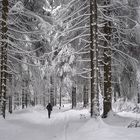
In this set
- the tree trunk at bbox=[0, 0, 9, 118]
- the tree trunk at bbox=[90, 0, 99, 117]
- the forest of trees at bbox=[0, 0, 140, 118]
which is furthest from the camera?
the tree trunk at bbox=[0, 0, 9, 118]

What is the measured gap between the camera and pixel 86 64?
62.0 feet

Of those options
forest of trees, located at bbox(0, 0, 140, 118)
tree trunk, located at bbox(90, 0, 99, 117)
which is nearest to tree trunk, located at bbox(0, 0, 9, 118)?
forest of trees, located at bbox(0, 0, 140, 118)

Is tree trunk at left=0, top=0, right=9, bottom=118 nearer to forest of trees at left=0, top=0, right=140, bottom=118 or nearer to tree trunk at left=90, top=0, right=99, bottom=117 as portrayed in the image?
forest of trees at left=0, top=0, right=140, bottom=118

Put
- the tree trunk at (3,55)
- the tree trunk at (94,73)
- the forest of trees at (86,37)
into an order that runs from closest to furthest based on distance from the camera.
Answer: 1. the tree trunk at (94,73)
2. the forest of trees at (86,37)
3. the tree trunk at (3,55)

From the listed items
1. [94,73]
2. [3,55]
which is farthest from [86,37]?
[3,55]


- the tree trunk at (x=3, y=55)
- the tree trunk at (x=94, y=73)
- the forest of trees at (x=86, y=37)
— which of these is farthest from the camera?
the tree trunk at (x=3, y=55)

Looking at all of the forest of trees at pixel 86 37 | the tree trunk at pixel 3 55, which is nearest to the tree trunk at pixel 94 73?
the forest of trees at pixel 86 37

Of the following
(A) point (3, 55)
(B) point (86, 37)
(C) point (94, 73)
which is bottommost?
(C) point (94, 73)

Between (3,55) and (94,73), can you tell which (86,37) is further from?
(3,55)

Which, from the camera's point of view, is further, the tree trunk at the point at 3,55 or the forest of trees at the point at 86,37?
the tree trunk at the point at 3,55

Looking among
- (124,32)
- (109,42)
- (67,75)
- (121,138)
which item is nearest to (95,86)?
(109,42)

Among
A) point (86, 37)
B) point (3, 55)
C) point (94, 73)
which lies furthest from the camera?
point (86, 37)

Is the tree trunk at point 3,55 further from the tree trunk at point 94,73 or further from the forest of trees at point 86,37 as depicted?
the tree trunk at point 94,73

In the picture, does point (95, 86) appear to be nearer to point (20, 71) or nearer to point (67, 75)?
point (20, 71)
